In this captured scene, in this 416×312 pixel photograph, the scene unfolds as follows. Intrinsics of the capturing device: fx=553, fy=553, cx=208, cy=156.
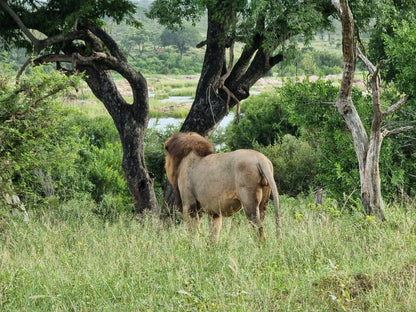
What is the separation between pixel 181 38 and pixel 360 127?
10322 cm

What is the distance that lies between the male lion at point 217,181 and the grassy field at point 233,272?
15.8 inches

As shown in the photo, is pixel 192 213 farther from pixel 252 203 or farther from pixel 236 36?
pixel 236 36

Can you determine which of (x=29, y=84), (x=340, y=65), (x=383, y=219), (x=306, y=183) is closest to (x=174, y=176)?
(x=29, y=84)

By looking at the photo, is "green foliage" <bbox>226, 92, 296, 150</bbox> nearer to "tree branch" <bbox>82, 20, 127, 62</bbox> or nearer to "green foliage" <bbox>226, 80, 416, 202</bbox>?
"tree branch" <bbox>82, 20, 127, 62</bbox>

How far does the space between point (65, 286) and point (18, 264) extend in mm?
919

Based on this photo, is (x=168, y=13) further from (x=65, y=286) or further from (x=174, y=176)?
(x=65, y=286)

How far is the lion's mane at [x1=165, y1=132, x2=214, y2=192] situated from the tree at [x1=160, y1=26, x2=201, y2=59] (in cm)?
9914

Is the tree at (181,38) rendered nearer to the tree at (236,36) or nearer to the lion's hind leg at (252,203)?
the tree at (236,36)

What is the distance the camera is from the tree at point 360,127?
6219 millimetres

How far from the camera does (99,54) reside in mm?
10266

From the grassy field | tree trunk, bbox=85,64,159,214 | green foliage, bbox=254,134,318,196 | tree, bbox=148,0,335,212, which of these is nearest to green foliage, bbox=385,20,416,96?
tree, bbox=148,0,335,212

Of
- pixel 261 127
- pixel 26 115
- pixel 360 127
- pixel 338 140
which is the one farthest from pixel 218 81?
pixel 261 127

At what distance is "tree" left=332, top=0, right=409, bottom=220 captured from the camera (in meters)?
6.22

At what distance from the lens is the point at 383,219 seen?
6.22 metres
